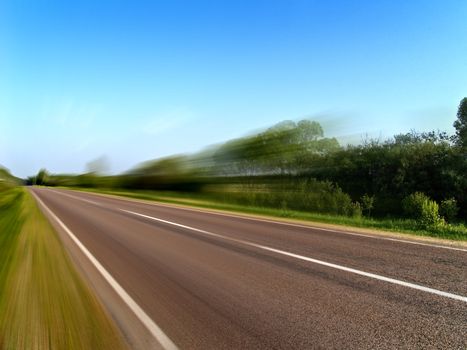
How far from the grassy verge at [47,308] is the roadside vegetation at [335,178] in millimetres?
10520

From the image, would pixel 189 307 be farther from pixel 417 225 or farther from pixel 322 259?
pixel 417 225

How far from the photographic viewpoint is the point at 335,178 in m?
25.9

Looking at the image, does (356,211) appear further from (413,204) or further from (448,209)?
(448,209)

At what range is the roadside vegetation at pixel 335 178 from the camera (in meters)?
17.7

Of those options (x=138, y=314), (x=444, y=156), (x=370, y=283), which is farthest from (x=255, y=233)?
(x=444, y=156)

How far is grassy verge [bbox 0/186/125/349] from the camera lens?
134 inches

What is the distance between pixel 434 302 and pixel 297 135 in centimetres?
1452

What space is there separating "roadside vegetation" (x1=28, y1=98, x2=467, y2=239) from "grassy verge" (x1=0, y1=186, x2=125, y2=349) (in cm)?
1052

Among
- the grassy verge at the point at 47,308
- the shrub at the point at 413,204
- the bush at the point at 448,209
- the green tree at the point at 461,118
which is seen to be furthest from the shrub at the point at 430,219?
the green tree at the point at 461,118

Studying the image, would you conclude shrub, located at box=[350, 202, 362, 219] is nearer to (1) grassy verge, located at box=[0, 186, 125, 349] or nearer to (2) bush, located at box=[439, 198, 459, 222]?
(2) bush, located at box=[439, 198, 459, 222]

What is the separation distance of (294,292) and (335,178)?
2258 cm

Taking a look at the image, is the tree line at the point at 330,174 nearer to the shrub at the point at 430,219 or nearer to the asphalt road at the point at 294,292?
the shrub at the point at 430,219

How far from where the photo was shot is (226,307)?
13.7 ft

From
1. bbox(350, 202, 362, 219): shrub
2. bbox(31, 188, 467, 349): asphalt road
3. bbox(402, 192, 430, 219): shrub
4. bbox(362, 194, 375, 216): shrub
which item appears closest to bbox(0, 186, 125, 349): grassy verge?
bbox(31, 188, 467, 349): asphalt road
